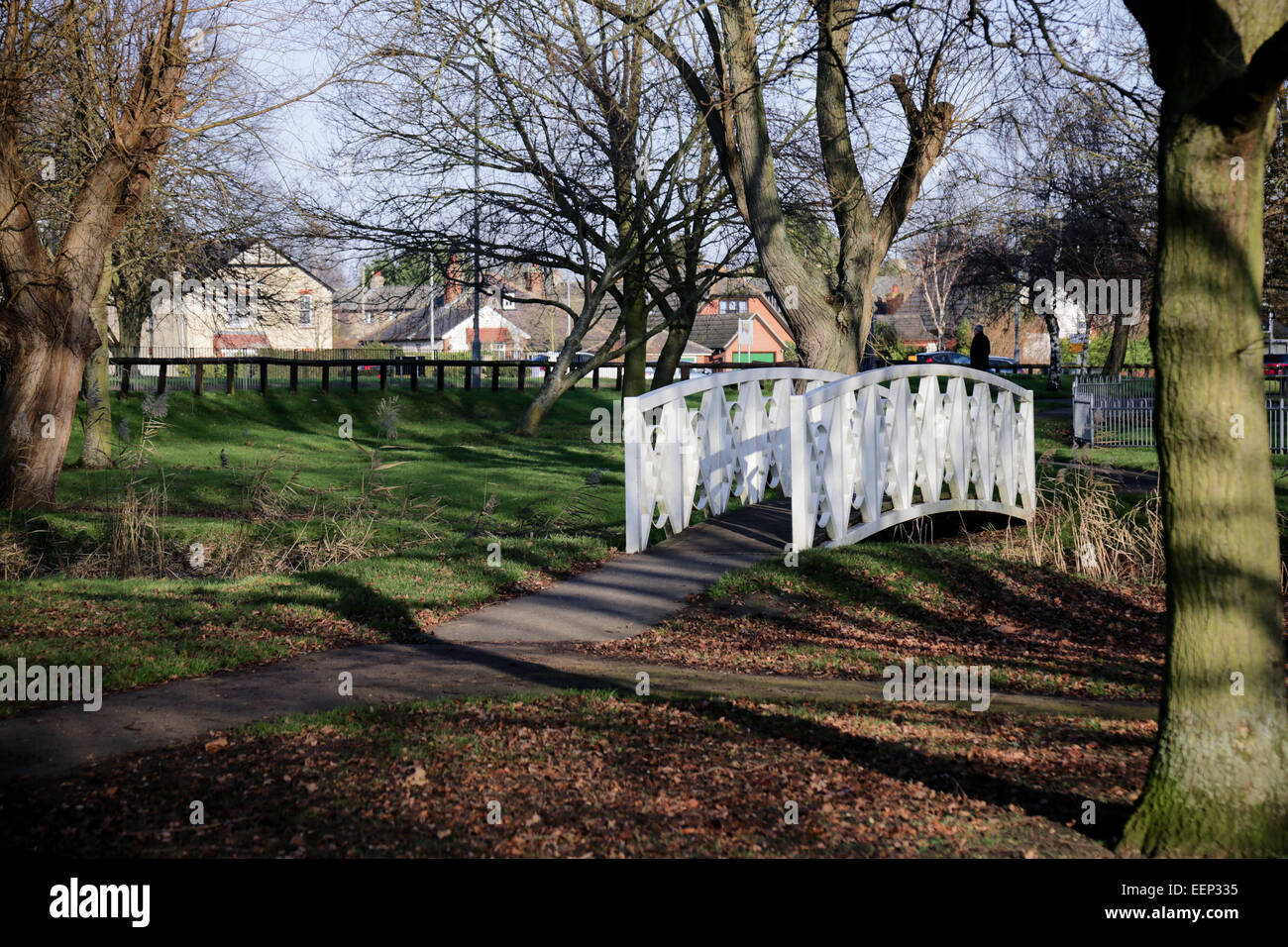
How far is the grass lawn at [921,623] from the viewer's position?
8.54 m

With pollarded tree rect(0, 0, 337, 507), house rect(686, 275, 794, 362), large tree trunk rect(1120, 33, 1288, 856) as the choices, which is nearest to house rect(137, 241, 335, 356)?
pollarded tree rect(0, 0, 337, 507)

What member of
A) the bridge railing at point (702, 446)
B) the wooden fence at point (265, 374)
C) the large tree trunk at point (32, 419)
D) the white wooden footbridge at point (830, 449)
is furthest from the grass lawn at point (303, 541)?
the wooden fence at point (265, 374)

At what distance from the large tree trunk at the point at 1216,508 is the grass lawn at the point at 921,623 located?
3.44m

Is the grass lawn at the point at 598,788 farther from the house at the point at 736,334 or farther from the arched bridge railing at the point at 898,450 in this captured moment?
the house at the point at 736,334

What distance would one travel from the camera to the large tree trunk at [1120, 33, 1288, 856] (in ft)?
15.1

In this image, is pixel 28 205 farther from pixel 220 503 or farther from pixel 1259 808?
pixel 1259 808

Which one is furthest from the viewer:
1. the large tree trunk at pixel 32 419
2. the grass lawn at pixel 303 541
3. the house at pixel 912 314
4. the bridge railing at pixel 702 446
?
the house at pixel 912 314

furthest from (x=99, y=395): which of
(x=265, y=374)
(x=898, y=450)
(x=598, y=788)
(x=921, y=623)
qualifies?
(x=598, y=788)

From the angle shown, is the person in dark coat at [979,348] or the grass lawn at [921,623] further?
the person in dark coat at [979,348]

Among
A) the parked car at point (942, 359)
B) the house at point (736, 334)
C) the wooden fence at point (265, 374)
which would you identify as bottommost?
the wooden fence at point (265, 374)

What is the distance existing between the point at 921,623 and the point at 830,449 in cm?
253

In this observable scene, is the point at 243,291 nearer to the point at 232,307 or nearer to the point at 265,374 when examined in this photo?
the point at 232,307

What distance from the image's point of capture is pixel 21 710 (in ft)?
21.2

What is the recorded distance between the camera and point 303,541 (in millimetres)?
11820
